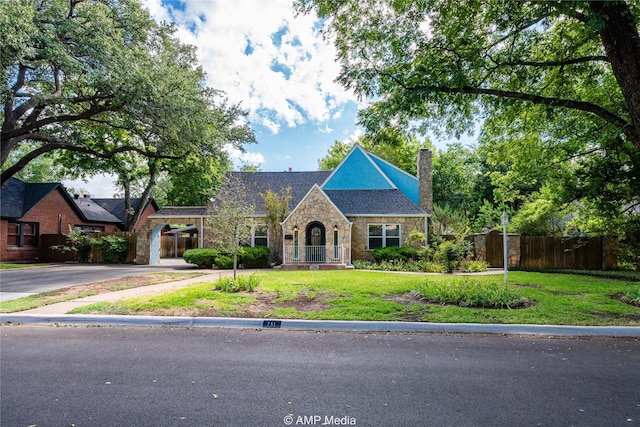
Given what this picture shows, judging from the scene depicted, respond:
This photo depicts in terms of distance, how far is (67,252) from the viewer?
23.4 metres

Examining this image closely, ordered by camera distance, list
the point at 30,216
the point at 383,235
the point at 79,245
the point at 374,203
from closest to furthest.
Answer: the point at 383,235 < the point at 374,203 < the point at 79,245 < the point at 30,216

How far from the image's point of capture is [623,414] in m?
3.37

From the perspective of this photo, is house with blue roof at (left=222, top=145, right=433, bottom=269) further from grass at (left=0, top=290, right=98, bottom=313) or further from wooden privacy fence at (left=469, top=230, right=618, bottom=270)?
grass at (left=0, top=290, right=98, bottom=313)

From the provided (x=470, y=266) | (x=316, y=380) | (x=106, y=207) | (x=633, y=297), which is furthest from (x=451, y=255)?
(x=106, y=207)

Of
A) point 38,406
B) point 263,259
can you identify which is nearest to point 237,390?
point 38,406

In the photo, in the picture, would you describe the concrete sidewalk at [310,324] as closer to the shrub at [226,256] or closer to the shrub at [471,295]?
the shrub at [471,295]

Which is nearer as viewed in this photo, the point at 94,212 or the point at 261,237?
the point at 261,237

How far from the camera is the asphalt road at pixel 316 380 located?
3.33 meters

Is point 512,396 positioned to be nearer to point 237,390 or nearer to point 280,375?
point 280,375

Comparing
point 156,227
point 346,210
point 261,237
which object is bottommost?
point 261,237

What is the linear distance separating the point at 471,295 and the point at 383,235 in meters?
12.5

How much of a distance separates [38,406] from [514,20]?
11003 mm

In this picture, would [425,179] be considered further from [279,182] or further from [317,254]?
[279,182]

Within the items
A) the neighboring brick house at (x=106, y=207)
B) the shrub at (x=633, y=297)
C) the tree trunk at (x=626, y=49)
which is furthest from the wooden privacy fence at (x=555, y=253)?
the neighboring brick house at (x=106, y=207)
